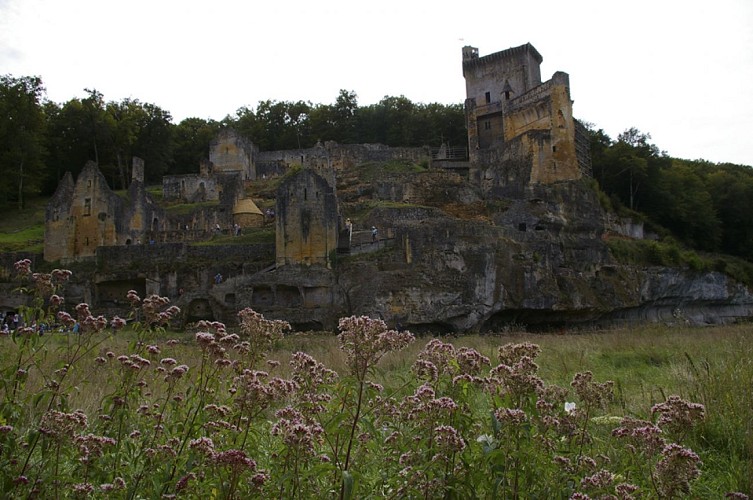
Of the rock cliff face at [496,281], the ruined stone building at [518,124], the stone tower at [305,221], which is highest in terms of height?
the ruined stone building at [518,124]

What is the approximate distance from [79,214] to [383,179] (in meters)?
23.3

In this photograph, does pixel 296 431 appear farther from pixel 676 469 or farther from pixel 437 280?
pixel 437 280

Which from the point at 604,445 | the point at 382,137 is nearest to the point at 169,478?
the point at 604,445

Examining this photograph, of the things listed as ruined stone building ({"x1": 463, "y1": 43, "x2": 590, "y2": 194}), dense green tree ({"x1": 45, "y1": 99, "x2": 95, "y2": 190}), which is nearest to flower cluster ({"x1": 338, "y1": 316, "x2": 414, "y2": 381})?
ruined stone building ({"x1": 463, "y1": 43, "x2": 590, "y2": 194})

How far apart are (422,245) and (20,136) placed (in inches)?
1695

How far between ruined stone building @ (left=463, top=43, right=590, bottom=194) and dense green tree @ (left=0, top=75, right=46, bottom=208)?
4015cm

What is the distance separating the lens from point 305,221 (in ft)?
108

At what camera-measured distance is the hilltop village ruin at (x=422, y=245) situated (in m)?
28.8

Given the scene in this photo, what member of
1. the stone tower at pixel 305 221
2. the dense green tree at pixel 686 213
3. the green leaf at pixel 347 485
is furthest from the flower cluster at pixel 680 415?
the dense green tree at pixel 686 213

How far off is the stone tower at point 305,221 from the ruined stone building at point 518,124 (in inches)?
749

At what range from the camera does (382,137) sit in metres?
71.9

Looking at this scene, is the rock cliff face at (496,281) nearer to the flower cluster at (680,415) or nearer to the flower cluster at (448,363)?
the flower cluster at (448,363)

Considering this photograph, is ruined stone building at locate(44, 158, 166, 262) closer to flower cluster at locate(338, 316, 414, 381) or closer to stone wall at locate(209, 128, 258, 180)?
stone wall at locate(209, 128, 258, 180)

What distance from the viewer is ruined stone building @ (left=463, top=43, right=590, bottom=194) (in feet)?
152
